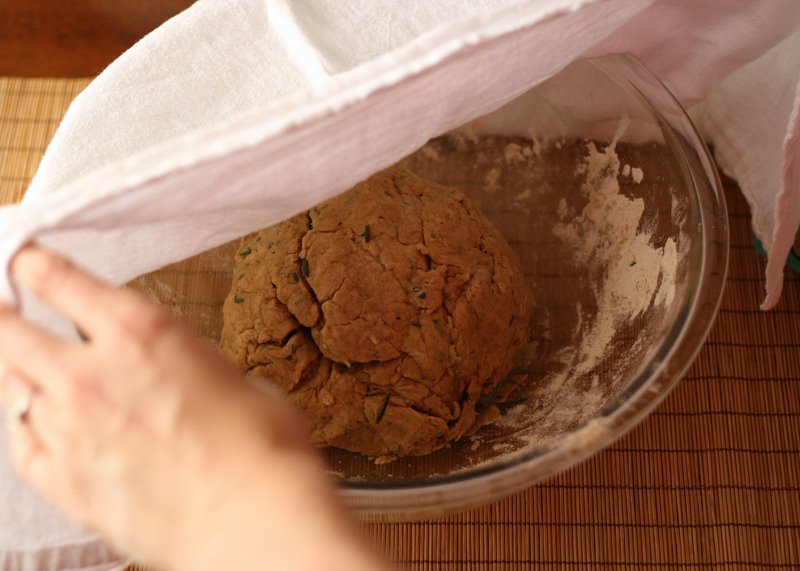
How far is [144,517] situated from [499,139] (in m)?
0.62

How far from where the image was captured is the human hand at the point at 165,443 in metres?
0.38

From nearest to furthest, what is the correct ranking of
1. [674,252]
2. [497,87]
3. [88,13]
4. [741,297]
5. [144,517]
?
[144,517] → [497,87] → [674,252] → [741,297] → [88,13]

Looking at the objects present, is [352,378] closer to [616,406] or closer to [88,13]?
[616,406]

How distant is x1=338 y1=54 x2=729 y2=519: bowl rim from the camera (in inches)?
22.4

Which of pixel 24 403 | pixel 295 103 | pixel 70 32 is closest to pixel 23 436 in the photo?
pixel 24 403

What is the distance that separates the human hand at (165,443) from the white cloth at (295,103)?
0.08 meters

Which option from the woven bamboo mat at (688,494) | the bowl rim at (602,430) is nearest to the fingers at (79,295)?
the bowl rim at (602,430)

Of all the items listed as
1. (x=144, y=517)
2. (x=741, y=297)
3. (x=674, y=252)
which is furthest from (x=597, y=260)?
(x=144, y=517)

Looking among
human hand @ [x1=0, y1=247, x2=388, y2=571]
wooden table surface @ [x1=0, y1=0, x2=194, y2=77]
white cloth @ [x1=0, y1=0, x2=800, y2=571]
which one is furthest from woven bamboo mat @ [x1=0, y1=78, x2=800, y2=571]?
wooden table surface @ [x1=0, y1=0, x2=194, y2=77]

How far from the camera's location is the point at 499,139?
894 mm

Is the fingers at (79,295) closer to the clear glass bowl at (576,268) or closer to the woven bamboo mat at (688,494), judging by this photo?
the clear glass bowl at (576,268)

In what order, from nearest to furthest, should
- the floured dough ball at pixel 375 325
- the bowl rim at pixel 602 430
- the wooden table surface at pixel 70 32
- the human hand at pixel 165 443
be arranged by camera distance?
the human hand at pixel 165 443 → the bowl rim at pixel 602 430 → the floured dough ball at pixel 375 325 → the wooden table surface at pixel 70 32

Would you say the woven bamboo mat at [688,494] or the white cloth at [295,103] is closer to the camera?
the white cloth at [295,103]

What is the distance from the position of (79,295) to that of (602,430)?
0.39m
